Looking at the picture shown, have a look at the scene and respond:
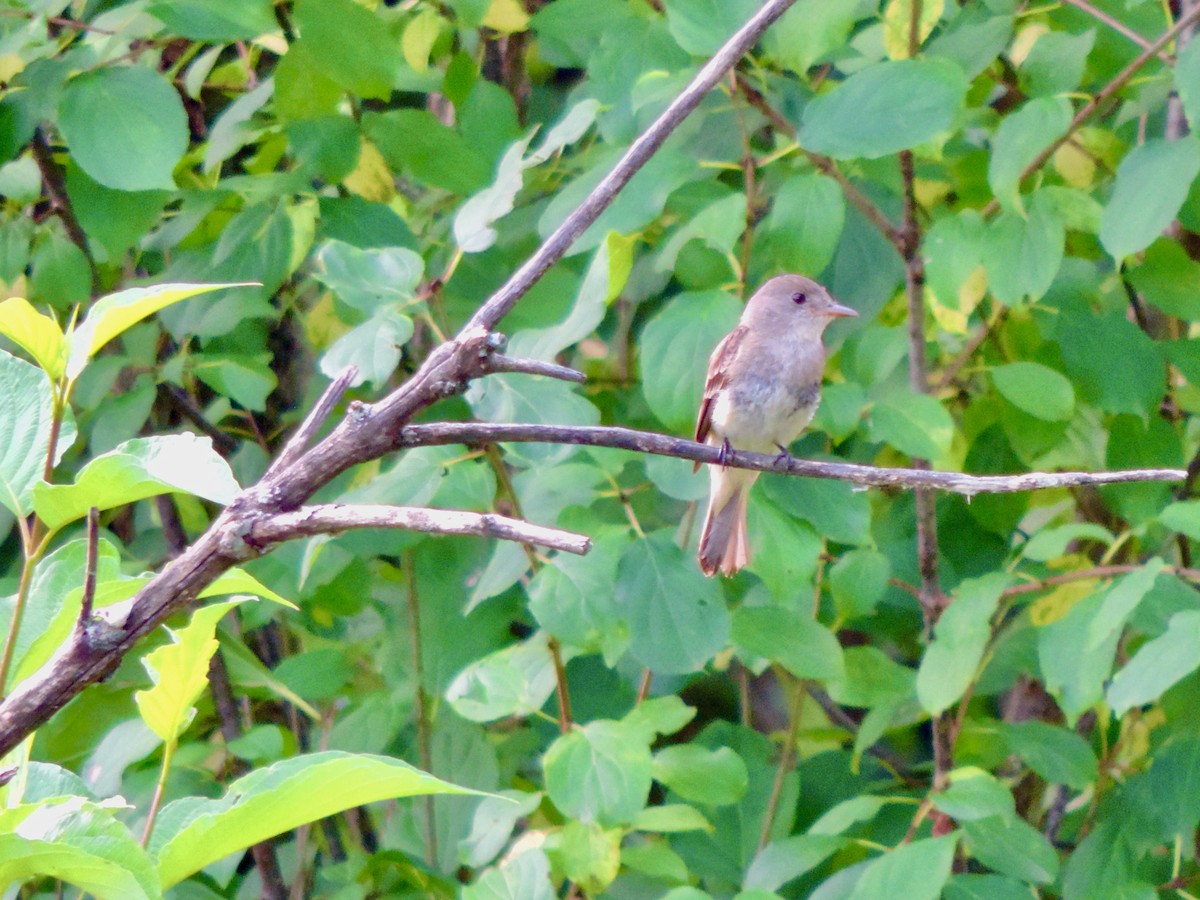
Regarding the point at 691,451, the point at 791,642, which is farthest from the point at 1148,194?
the point at 691,451

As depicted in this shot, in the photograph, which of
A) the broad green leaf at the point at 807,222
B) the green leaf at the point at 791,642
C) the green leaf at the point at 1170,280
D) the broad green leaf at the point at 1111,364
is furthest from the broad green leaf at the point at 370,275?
the green leaf at the point at 1170,280

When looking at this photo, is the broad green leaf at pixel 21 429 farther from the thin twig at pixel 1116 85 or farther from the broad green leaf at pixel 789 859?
the thin twig at pixel 1116 85

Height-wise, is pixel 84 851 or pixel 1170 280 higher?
pixel 84 851

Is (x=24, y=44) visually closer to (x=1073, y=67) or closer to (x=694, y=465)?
(x=694, y=465)

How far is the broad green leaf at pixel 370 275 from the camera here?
2203 millimetres

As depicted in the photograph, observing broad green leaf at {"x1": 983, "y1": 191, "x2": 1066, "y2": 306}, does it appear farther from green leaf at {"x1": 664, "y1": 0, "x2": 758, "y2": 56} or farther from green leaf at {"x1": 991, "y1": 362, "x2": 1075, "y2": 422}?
green leaf at {"x1": 664, "y1": 0, "x2": 758, "y2": 56}

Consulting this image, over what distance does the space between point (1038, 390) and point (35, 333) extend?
1958 millimetres

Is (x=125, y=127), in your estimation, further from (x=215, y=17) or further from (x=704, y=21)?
(x=704, y=21)

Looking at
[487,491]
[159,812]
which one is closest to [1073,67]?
[487,491]

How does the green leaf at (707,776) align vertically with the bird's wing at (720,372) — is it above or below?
below

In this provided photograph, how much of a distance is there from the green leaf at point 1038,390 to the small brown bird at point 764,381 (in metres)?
0.46

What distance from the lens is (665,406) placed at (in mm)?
2271

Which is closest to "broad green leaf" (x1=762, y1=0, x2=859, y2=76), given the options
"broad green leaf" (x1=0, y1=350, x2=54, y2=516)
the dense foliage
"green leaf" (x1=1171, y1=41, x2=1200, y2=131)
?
the dense foliage

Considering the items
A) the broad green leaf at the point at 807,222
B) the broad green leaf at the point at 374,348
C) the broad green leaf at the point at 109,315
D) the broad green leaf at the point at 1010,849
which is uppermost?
the broad green leaf at the point at 109,315
